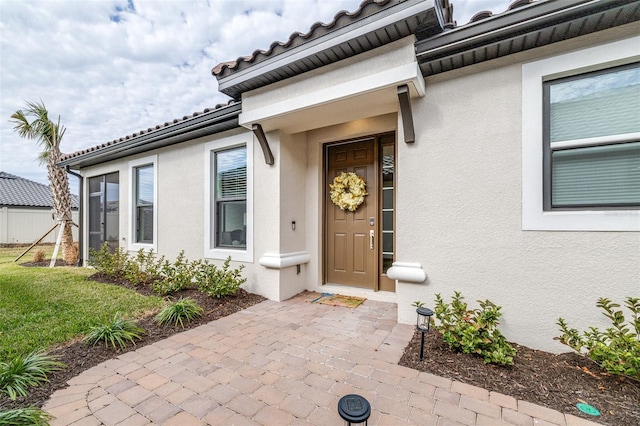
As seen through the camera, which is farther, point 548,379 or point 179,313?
point 179,313

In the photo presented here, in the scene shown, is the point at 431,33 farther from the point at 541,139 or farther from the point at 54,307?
the point at 54,307

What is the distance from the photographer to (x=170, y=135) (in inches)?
209

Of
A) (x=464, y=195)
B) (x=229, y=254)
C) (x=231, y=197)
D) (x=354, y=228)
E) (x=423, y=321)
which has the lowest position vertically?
(x=423, y=321)

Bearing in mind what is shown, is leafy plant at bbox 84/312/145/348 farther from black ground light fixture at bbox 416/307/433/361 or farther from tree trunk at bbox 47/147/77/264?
tree trunk at bbox 47/147/77/264

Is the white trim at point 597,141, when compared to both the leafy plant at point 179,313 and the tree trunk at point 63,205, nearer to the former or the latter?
the leafy plant at point 179,313

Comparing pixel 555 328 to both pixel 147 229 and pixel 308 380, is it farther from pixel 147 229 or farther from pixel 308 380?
pixel 147 229

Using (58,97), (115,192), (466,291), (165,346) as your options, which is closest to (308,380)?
(165,346)

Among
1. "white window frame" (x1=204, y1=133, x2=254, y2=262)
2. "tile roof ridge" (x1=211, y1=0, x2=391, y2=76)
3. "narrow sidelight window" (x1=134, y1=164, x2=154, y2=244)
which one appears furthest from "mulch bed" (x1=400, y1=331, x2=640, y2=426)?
"narrow sidelight window" (x1=134, y1=164, x2=154, y2=244)

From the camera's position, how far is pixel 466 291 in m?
2.90

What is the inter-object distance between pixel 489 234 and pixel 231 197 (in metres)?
4.14

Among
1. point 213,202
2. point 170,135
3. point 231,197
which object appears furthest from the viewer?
point 170,135

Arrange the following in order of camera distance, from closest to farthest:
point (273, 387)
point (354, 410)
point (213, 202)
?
point (354, 410) < point (273, 387) < point (213, 202)

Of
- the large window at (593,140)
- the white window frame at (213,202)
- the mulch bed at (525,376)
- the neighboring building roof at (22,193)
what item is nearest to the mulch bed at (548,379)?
the mulch bed at (525,376)

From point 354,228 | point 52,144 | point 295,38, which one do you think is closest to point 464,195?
point 354,228
